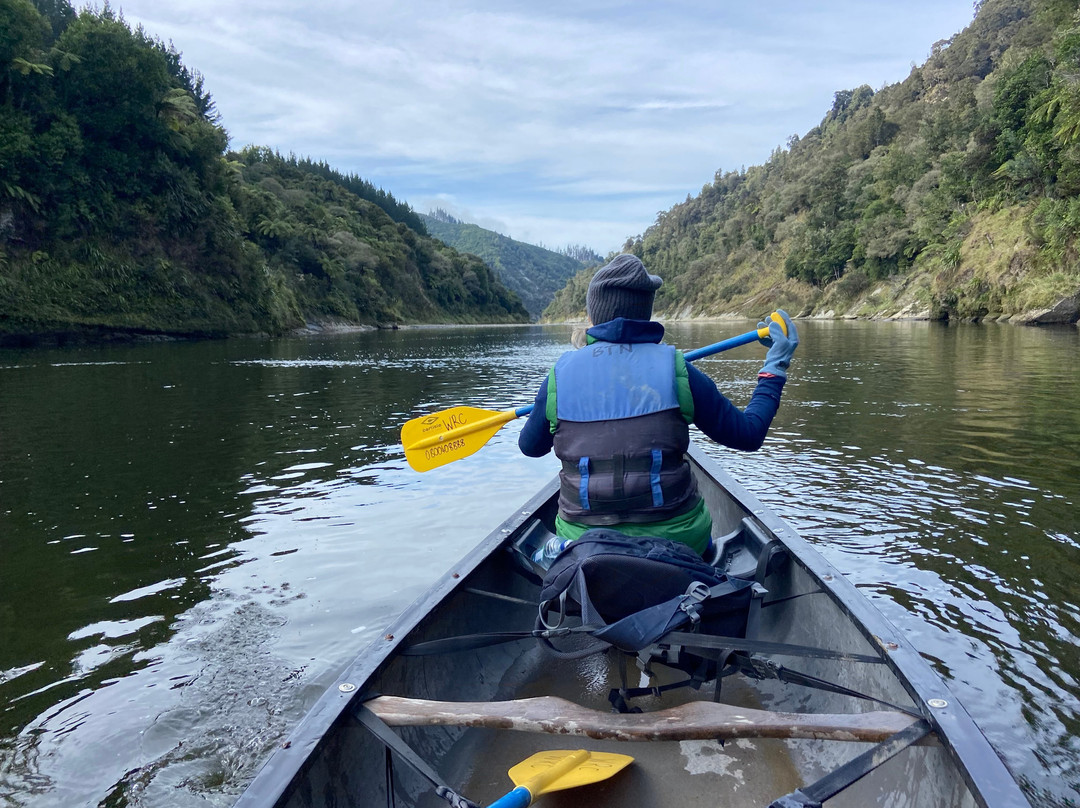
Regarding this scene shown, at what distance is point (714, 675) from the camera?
8.84ft

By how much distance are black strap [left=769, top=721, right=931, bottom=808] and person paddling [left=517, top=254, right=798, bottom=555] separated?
1.07 m

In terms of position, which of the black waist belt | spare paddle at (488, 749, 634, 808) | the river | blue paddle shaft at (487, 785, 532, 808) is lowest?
the river

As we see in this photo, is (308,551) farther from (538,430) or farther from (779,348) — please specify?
(779,348)

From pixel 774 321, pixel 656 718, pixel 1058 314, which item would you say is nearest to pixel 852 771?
pixel 656 718

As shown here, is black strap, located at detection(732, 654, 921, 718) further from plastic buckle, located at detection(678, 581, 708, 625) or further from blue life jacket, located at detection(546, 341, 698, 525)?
blue life jacket, located at detection(546, 341, 698, 525)

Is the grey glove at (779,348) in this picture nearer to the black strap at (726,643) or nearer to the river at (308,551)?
the black strap at (726,643)

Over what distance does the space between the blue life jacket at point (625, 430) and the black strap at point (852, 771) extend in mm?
1126

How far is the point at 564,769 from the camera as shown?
2.33m

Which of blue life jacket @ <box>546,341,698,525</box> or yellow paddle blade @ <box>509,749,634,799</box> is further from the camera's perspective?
blue life jacket @ <box>546,341,698,525</box>

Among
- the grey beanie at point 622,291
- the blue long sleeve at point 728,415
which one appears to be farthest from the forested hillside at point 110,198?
the blue long sleeve at point 728,415

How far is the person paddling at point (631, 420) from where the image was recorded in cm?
282

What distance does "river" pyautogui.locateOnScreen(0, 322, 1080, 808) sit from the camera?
3.45m

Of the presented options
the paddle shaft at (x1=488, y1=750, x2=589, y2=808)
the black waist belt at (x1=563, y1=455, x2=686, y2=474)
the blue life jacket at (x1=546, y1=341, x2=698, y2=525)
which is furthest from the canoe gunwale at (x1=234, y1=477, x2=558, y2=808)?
the black waist belt at (x1=563, y1=455, x2=686, y2=474)

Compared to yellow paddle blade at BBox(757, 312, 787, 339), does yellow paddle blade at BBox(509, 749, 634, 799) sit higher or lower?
lower
